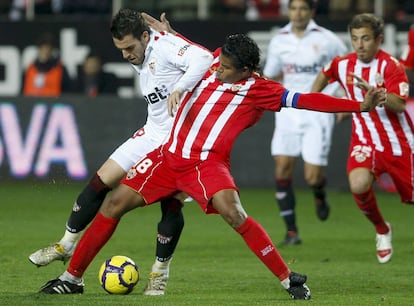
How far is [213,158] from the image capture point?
8336 millimetres

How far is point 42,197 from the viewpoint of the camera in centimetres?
1705

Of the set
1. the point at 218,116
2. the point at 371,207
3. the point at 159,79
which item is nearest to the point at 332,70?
the point at 371,207

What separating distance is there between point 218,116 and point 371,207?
2.74 m

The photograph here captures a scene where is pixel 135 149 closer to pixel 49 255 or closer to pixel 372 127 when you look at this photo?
pixel 49 255

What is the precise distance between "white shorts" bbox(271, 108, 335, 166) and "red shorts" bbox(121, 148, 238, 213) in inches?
162

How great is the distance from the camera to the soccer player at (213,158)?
8.10 meters

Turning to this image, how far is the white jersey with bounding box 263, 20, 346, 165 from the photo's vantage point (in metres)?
12.6

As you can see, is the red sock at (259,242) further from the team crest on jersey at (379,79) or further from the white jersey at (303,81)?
the white jersey at (303,81)

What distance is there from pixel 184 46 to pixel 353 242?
4283 millimetres

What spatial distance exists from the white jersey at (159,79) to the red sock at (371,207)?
2249mm

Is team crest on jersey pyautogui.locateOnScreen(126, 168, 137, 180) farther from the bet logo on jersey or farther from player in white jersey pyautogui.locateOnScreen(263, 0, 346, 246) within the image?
player in white jersey pyautogui.locateOnScreen(263, 0, 346, 246)

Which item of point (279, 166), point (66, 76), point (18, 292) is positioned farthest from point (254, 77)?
point (66, 76)

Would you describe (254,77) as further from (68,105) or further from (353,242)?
(68,105)

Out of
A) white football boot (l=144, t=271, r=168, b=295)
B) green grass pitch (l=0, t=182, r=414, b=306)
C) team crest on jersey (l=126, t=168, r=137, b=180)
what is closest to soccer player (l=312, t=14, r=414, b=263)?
green grass pitch (l=0, t=182, r=414, b=306)
